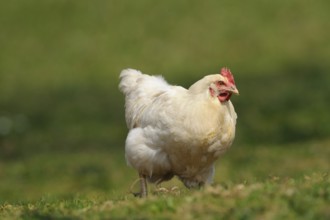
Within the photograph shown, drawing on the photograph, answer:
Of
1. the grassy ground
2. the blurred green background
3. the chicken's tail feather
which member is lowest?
the grassy ground

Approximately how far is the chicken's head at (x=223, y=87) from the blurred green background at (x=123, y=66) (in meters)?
7.59

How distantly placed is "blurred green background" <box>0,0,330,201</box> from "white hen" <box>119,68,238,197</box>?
6844 mm

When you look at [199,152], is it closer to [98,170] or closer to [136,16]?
[98,170]

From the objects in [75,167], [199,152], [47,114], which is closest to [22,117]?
[47,114]

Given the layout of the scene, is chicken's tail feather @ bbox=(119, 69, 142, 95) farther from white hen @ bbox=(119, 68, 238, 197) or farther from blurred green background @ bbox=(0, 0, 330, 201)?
blurred green background @ bbox=(0, 0, 330, 201)

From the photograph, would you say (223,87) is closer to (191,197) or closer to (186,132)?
(186,132)

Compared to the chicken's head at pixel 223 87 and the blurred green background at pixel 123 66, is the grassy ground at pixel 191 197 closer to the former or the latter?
the blurred green background at pixel 123 66

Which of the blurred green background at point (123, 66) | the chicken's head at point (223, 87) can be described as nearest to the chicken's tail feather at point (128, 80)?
the chicken's head at point (223, 87)

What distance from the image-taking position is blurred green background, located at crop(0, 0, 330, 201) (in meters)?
20.8

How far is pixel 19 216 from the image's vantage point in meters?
9.16

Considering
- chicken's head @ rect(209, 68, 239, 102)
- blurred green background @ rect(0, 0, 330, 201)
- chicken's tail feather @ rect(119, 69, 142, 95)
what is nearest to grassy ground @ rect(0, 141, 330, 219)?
blurred green background @ rect(0, 0, 330, 201)

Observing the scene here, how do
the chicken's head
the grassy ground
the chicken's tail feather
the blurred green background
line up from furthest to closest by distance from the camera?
1. the blurred green background
2. the chicken's tail feather
3. the chicken's head
4. the grassy ground

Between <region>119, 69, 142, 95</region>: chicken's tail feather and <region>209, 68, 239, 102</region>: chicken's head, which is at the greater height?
<region>119, 69, 142, 95</region>: chicken's tail feather

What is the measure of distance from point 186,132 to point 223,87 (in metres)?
0.70
